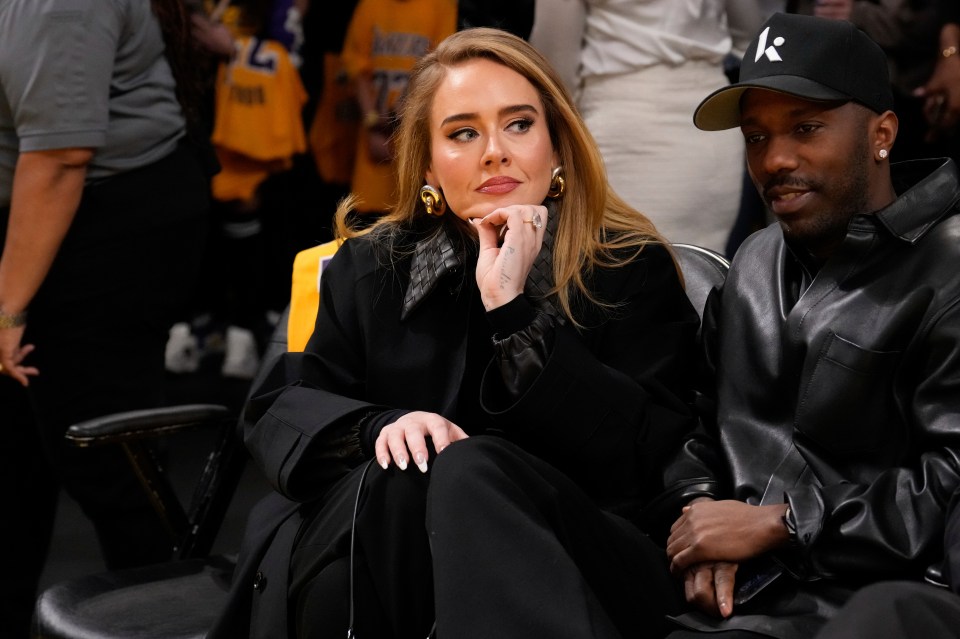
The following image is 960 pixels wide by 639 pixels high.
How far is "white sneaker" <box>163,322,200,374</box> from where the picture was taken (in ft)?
20.6

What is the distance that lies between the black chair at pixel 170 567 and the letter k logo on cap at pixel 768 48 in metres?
0.58

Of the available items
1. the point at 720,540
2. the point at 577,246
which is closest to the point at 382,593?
the point at 720,540

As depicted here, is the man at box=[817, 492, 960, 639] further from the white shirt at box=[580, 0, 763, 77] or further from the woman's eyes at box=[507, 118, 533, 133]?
the white shirt at box=[580, 0, 763, 77]

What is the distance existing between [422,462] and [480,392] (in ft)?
1.03

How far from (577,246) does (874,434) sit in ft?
2.28

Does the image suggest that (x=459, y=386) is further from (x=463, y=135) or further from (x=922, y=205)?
(x=922, y=205)

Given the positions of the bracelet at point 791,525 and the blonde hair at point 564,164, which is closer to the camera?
the bracelet at point 791,525

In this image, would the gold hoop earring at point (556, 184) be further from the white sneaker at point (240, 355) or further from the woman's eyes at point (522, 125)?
the white sneaker at point (240, 355)

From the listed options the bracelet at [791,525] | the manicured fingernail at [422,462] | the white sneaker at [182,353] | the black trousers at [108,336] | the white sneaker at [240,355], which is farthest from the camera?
the white sneaker at [182,353]

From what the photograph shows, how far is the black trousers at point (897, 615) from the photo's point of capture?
1742mm

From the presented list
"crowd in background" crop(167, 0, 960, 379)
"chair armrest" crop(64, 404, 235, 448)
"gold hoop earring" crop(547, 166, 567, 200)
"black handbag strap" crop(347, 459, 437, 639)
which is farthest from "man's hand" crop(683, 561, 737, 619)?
"chair armrest" crop(64, 404, 235, 448)

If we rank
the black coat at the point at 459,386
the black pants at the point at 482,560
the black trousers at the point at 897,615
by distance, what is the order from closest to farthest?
Result: the black trousers at the point at 897,615
the black pants at the point at 482,560
the black coat at the point at 459,386

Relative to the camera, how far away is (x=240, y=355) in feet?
20.3

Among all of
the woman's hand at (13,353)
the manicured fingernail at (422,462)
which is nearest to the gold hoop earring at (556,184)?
the manicured fingernail at (422,462)
